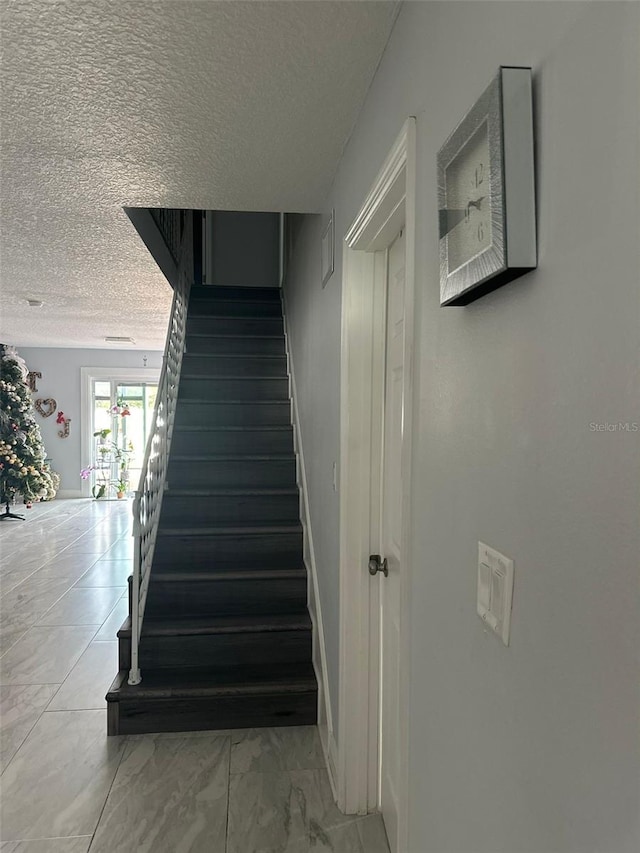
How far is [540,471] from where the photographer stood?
0.62 meters

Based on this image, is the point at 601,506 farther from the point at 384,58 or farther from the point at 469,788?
the point at 384,58

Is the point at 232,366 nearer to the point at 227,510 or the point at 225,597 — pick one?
the point at 227,510

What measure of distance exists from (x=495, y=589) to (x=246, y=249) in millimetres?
6141

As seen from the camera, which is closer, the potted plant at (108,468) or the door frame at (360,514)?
the door frame at (360,514)

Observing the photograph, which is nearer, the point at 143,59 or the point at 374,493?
the point at 143,59

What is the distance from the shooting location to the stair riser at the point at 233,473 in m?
3.53

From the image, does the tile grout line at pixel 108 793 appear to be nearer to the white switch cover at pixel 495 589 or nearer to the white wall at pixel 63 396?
the white switch cover at pixel 495 589

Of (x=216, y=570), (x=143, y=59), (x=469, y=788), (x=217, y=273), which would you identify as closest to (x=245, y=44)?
(x=143, y=59)

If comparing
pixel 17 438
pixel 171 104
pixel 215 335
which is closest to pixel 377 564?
pixel 171 104

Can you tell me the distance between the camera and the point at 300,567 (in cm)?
301

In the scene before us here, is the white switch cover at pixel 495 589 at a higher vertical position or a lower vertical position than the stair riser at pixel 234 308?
lower

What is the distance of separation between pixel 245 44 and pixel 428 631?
1441 mm

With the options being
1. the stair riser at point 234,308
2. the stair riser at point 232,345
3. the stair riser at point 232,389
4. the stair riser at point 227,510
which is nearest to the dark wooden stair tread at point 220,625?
the stair riser at point 227,510

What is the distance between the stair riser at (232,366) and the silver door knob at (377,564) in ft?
8.88
